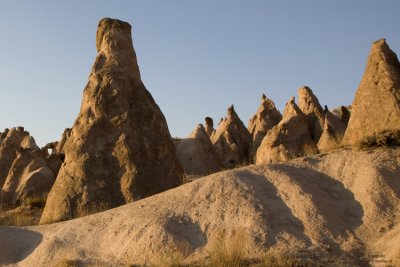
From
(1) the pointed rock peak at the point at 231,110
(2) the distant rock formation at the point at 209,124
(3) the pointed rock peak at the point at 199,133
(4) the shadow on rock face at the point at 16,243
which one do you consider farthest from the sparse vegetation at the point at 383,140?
(2) the distant rock formation at the point at 209,124

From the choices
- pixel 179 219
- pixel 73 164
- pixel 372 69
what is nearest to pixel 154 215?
pixel 179 219

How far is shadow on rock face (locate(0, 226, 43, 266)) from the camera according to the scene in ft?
28.9

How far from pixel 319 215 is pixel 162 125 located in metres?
6.08

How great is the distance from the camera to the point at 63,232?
30.0ft

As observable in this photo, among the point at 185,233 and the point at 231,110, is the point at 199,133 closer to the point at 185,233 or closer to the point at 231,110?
the point at 231,110

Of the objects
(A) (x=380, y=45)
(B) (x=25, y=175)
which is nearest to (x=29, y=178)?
(B) (x=25, y=175)

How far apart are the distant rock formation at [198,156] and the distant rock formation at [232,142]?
167cm

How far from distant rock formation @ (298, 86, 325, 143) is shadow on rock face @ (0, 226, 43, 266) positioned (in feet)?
44.4

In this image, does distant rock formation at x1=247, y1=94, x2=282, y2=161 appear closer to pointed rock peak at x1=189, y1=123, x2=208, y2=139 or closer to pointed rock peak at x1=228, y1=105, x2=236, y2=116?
pointed rock peak at x1=228, y1=105, x2=236, y2=116

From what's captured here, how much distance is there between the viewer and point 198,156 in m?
22.9

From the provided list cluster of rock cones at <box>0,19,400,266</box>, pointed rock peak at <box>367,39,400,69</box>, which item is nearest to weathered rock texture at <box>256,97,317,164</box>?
cluster of rock cones at <box>0,19,400,266</box>

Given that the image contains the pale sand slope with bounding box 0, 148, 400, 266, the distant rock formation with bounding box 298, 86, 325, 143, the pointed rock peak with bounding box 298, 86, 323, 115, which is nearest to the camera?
the pale sand slope with bounding box 0, 148, 400, 266

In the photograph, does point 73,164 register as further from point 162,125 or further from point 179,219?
point 179,219

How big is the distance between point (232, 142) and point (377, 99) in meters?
15.9
